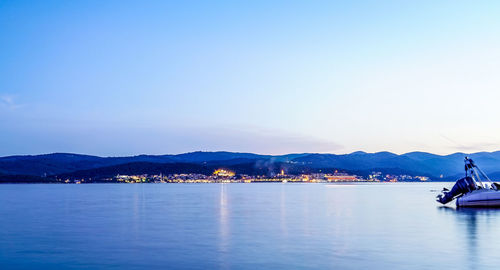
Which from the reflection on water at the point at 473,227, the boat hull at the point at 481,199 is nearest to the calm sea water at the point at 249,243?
the reflection on water at the point at 473,227

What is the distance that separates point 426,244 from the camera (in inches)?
1281

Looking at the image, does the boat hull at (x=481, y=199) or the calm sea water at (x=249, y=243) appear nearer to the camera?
the calm sea water at (x=249, y=243)

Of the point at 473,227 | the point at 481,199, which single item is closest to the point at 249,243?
the point at 473,227

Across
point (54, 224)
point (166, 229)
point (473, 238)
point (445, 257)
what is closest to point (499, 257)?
point (445, 257)

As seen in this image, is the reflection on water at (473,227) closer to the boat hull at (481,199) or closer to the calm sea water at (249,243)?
the calm sea water at (249,243)

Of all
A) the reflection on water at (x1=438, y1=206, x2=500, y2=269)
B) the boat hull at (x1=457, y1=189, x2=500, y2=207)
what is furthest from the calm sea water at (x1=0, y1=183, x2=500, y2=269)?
the boat hull at (x1=457, y1=189, x2=500, y2=207)

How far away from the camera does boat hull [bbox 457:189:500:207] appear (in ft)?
204

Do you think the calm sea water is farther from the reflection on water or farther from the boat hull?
the boat hull

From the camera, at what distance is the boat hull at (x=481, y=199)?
6225 cm

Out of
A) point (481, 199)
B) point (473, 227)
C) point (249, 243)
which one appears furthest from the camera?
point (481, 199)

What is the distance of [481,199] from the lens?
6334 centimetres

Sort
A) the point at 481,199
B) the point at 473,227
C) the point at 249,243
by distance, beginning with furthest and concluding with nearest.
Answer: the point at 481,199
the point at 473,227
the point at 249,243

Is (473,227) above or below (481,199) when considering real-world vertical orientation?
below

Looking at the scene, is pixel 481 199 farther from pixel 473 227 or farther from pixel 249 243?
pixel 249 243
